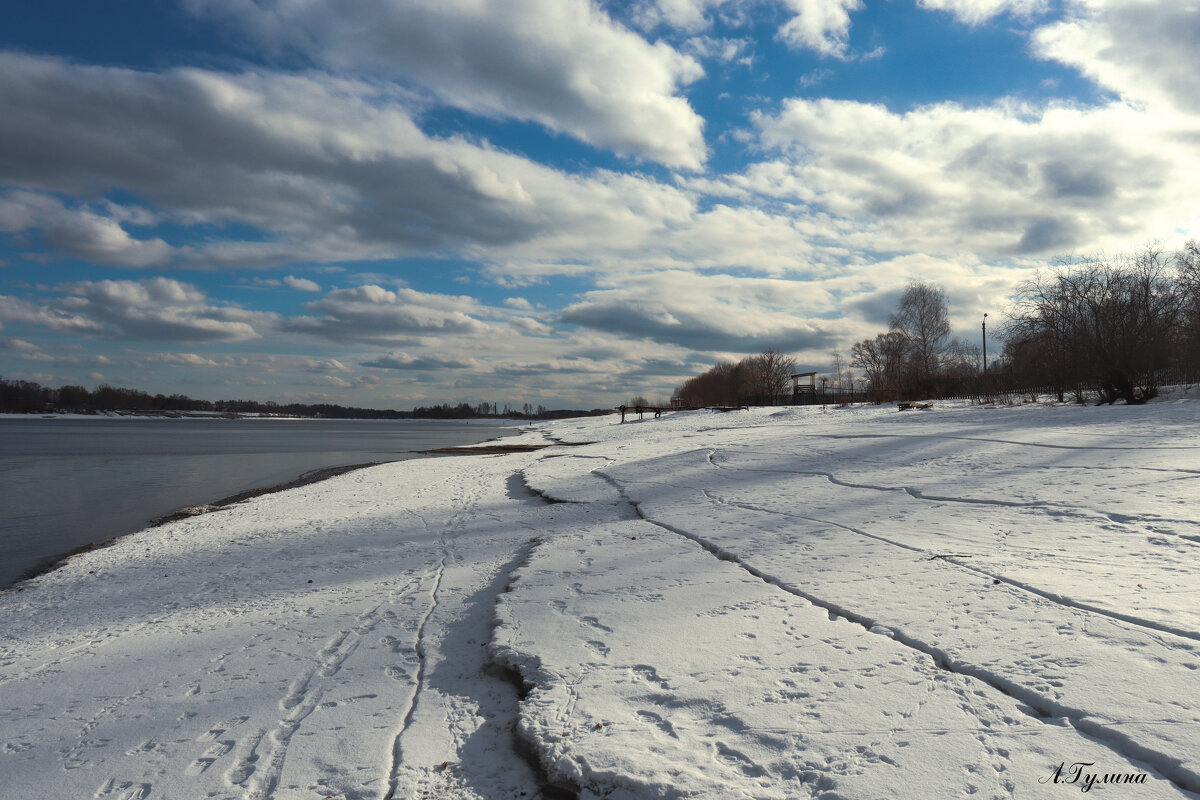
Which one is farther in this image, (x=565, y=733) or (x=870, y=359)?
(x=870, y=359)

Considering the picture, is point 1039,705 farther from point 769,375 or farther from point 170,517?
point 769,375

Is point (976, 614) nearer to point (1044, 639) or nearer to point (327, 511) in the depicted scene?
point (1044, 639)

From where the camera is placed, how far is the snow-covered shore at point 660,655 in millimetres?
3139

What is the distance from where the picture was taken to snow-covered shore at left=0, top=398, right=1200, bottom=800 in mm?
3139

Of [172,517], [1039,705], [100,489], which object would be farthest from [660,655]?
[100,489]

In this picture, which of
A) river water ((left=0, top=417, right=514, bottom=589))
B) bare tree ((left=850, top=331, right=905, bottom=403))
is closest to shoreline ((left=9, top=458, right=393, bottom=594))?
river water ((left=0, top=417, right=514, bottom=589))

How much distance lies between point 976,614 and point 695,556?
3.06 m

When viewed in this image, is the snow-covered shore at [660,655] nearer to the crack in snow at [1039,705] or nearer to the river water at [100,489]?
the crack in snow at [1039,705]

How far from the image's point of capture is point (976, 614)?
4656 mm

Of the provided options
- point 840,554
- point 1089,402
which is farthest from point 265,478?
point 1089,402

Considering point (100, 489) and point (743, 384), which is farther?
point (743, 384)

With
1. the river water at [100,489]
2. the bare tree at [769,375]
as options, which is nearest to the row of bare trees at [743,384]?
the bare tree at [769,375]

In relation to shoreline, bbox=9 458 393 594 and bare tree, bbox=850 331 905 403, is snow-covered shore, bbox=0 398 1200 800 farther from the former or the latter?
bare tree, bbox=850 331 905 403

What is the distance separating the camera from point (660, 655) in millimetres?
4453
